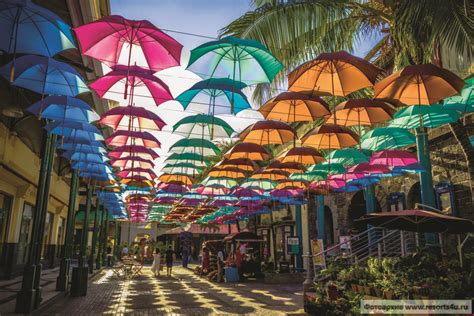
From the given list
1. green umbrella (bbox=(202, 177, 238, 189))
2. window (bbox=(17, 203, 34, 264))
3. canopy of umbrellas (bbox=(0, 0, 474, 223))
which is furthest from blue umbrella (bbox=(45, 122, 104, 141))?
window (bbox=(17, 203, 34, 264))

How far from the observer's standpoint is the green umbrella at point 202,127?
11594 mm

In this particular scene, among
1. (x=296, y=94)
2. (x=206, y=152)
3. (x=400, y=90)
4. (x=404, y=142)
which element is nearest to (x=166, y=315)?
(x=206, y=152)

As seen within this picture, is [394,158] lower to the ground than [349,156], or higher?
lower

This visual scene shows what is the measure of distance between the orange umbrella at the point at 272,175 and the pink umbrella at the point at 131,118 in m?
6.06

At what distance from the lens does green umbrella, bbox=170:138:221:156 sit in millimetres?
13438

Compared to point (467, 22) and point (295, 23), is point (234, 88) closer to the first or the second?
point (295, 23)

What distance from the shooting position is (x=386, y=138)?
1253 cm

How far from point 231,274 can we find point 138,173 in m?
8.11

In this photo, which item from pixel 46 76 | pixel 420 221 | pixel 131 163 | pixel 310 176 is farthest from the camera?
pixel 310 176

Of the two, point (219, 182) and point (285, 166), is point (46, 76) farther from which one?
point (219, 182)

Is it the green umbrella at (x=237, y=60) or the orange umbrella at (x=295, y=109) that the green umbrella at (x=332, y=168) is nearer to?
the orange umbrella at (x=295, y=109)

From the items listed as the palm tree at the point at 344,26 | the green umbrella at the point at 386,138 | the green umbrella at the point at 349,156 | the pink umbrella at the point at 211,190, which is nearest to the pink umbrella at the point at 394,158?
the green umbrella at the point at 386,138

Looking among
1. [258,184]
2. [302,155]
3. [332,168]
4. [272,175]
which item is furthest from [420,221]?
[258,184]

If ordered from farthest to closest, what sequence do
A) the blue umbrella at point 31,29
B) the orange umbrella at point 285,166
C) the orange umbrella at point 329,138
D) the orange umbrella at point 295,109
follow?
1. the orange umbrella at point 285,166
2. the orange umbrella at point 329,138
3. the orange umbrella at point 295,109
4. the blue umbrella at point 31,29
